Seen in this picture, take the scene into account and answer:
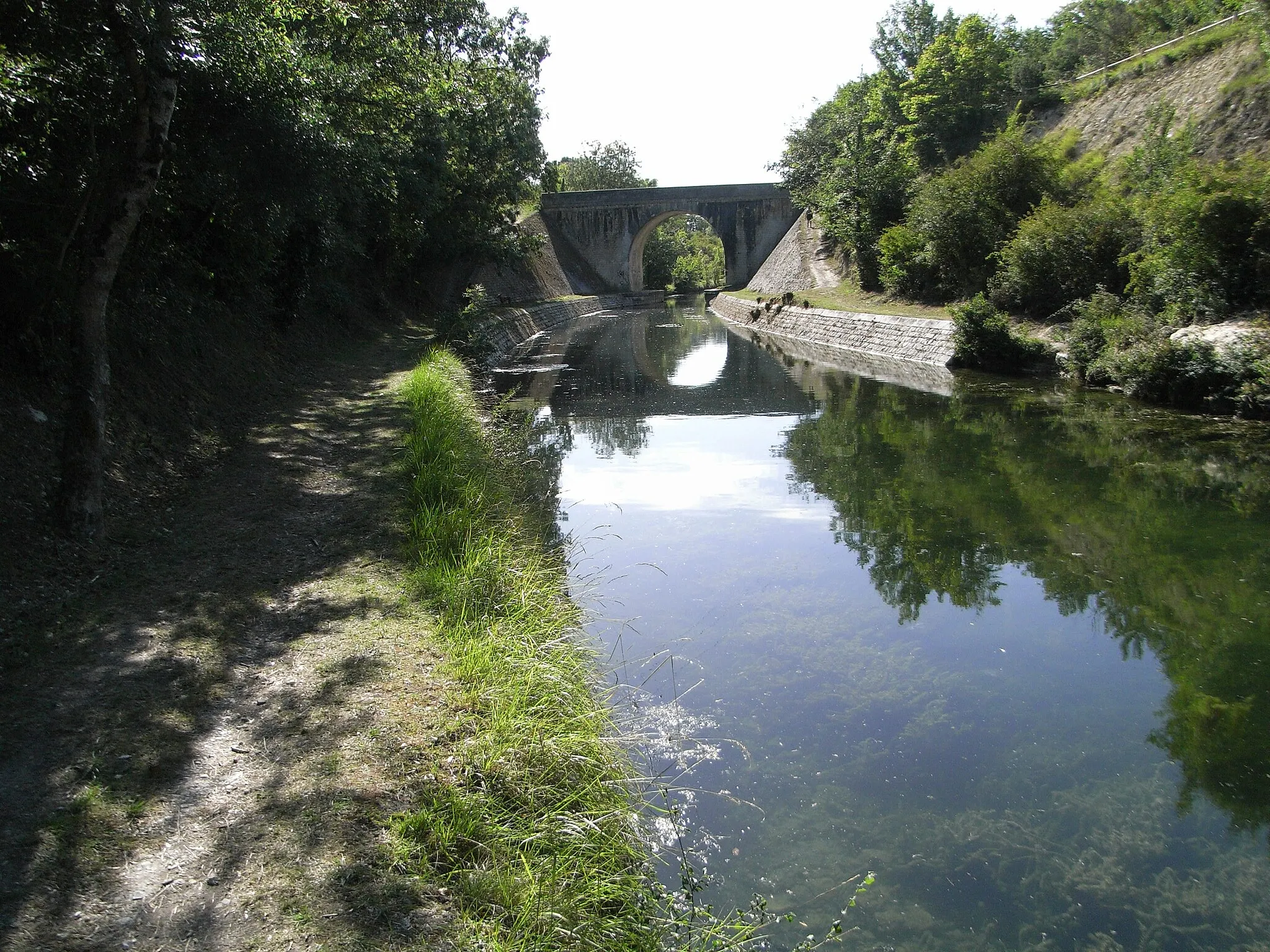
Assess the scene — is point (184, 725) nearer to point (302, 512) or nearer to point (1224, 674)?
point (302, 512)

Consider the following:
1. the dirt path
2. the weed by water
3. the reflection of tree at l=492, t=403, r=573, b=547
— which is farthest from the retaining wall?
the weed by water

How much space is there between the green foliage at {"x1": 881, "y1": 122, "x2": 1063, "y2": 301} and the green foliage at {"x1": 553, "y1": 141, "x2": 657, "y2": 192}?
224ft

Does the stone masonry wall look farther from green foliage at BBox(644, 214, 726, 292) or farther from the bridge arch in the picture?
green foliage at BBox(644, 214, 726, 292)

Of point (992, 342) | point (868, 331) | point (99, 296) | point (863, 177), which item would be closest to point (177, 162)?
point (99, 296)

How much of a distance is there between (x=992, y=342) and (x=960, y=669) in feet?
45.5

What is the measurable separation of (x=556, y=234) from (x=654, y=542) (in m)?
54.7

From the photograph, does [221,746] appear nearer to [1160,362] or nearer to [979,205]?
[1160,362]

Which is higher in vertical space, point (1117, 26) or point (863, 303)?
point (1117, 26)

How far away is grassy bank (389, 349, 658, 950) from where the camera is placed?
320 centimetres

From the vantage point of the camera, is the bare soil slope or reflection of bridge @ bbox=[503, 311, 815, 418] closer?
reflection of bridge @ bbox=[503, 311, 815, 418]

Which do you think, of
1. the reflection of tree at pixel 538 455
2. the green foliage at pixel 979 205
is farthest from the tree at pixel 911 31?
the reflection of tree at pixel 538 455

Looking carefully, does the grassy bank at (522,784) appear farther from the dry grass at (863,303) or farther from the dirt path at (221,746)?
the dry grass at (863,303)

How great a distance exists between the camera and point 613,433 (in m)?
14.7

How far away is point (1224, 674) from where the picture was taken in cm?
564
